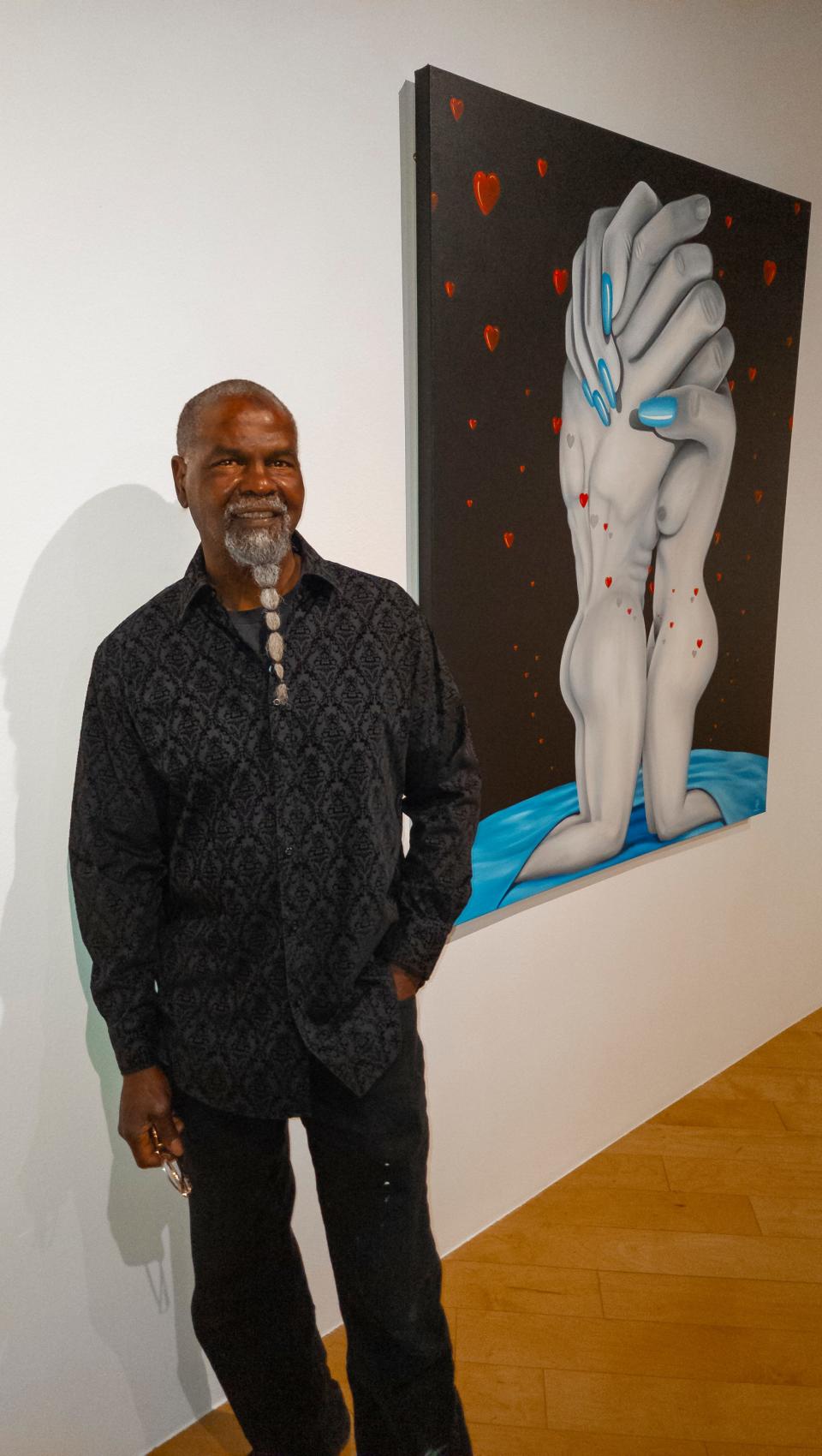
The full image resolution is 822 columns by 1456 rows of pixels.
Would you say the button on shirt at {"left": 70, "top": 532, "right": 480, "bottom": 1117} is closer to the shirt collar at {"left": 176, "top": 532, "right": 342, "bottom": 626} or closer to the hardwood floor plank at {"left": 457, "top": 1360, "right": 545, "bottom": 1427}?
the shirt collar at {"left": 176, "top": 532, "right": 342, "bottom": 626}

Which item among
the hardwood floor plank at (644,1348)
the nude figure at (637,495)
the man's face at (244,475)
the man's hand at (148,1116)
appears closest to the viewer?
the man's face at (244,475)

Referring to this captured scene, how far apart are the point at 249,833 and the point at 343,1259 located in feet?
1.92

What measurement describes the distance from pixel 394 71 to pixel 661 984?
189cm

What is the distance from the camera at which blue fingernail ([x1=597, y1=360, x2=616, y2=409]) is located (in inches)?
68.3

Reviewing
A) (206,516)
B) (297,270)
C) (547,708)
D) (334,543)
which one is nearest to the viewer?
(206,516)

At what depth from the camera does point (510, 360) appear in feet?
5.21

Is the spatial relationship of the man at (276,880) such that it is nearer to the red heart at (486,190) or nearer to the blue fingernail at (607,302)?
the red heart at (486,190)

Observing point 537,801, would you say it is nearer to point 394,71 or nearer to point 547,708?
point 547,708

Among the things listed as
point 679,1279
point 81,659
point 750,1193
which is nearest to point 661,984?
point 750,1193

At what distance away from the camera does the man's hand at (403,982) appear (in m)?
1.27

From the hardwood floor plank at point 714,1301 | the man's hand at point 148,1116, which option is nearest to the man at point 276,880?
the man's hand at point 148,1116

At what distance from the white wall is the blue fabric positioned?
0.09 metres

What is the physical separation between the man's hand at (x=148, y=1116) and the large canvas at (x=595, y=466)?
2.28ft

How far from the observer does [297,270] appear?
137cm
